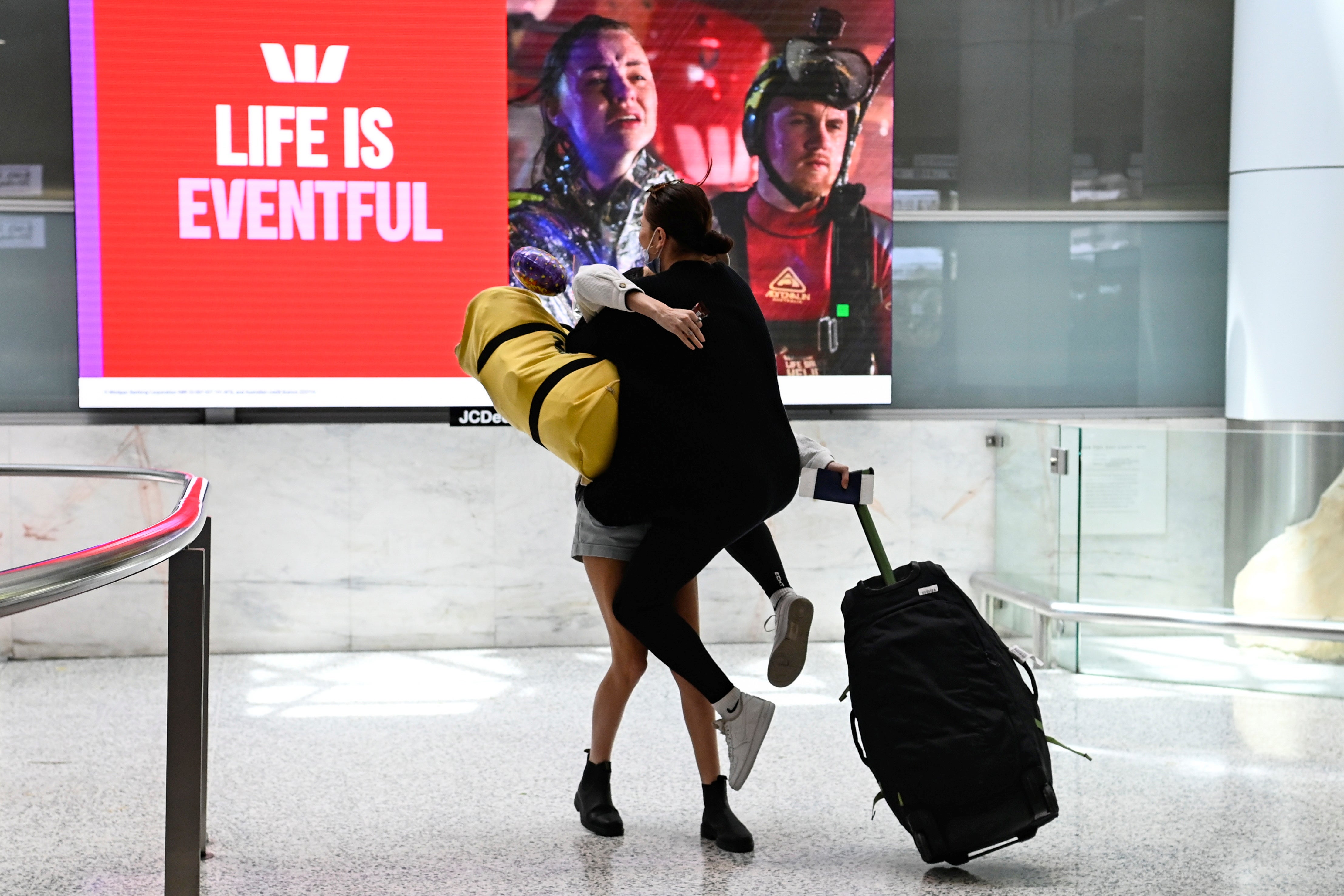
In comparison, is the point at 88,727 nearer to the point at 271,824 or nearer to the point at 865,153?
the point at 271,824

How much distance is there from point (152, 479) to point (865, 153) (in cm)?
359

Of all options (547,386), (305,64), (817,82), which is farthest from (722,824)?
(305,64)

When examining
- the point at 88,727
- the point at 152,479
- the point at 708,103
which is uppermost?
the point at 708,103

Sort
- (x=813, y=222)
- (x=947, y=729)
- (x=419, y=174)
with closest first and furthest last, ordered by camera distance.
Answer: (x=947, y=729)
(x=419, y=174)
(x=813, y=222)

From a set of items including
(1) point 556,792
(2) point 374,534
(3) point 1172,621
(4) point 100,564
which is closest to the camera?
(4) point 100,564

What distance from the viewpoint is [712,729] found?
288 centimetres

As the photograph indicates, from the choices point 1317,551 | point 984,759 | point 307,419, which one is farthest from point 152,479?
point 1317,551

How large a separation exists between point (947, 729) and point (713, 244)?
46.7 inches

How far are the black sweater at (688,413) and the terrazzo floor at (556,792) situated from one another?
866mm

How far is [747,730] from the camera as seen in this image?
108 inches

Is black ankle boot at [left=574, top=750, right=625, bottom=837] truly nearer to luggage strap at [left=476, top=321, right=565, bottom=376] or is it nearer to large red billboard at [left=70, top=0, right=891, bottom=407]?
luggage strap at [left=476, top=321, right=565, bottom=376]

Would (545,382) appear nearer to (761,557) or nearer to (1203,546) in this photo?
(761,557)

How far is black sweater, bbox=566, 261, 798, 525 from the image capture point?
2.64 meters

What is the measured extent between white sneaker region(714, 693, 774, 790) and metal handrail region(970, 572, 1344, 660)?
7.69 ft
